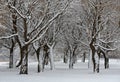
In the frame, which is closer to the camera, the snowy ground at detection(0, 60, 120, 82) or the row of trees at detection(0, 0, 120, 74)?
the snowy ground at detection(0, 60, 120, 82)

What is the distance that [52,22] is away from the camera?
31938mm

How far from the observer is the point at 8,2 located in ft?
84.3

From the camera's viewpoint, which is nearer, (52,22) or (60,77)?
(60,77)

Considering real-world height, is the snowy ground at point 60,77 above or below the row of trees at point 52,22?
below

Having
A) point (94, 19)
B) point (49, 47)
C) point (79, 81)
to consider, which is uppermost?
point (94, 19)

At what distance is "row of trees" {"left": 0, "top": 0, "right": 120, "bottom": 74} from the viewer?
27234 mm

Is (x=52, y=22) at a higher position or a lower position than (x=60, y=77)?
higher

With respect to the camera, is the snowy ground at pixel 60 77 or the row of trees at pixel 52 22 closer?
the snowy ground at pixel 60 77

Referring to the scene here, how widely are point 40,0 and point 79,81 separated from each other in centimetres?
800

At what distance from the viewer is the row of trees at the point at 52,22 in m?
27.2

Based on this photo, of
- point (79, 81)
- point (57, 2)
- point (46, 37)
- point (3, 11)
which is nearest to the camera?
point (79, 81)

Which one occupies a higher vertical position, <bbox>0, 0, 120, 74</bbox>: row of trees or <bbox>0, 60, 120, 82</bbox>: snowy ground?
<bbox>0, 0, 120, 74</bbox>: row of trees

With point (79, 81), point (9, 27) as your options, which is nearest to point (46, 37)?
point (9, 27)

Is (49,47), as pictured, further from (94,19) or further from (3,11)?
(3,11)
